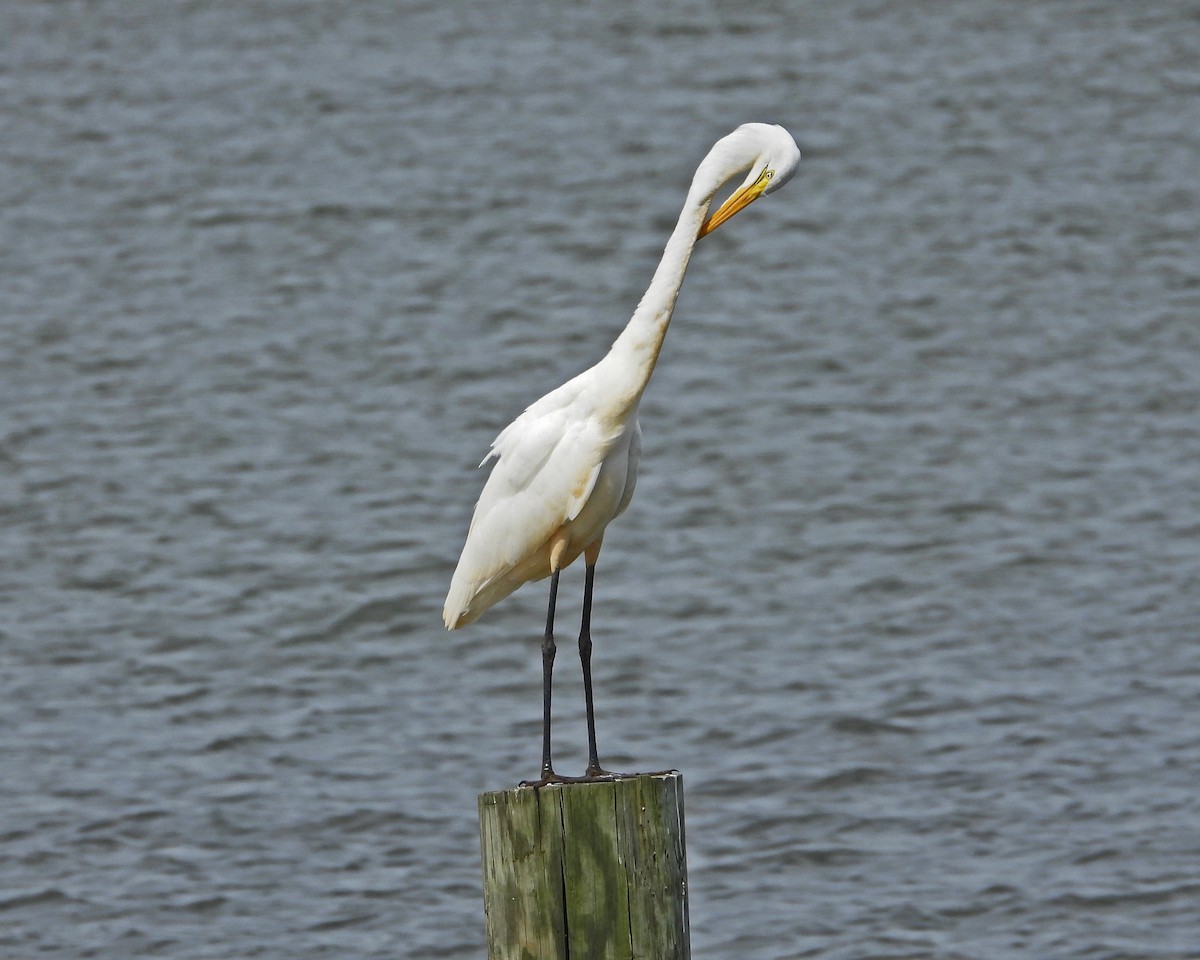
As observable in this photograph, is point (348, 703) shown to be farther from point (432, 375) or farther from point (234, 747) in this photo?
point (432, 375)

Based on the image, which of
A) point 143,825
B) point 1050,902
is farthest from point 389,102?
point 1050,902

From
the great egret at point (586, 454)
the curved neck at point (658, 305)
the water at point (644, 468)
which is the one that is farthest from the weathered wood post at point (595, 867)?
the water at point (644, 468)

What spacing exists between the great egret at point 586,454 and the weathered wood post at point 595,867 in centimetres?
32

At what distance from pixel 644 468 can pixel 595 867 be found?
10.6 meters

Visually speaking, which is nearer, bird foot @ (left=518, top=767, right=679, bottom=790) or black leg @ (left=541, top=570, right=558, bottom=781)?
bird foot @ (left=518, top=767, right=679, bottom=790)

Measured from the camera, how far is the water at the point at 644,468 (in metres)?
10.3

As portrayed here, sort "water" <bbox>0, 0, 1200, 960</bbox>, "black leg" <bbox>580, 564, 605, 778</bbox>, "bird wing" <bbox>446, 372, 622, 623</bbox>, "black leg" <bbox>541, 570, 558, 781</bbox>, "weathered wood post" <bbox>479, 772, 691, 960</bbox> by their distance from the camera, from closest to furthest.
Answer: "weathered wood post" <bbox>479, 772, 691, 960</bbox>, "black leg" <bbox>541, 570, 558, 781</bbox>, "black leg" <bbox>580, 564, 605, 778</bbox>, "bird wing" <bbox>446, 372, 622, 623</bbox>, "water" <bbox>0, 0, 1200, 960</bbox>

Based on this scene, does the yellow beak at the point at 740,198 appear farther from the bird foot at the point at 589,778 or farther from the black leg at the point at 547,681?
the bird foot at the point at 589,778

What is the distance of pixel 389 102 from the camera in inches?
825

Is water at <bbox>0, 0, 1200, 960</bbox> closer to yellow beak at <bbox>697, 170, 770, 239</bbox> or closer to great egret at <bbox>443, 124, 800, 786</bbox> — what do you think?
great egret at <bbox>443, 124, 800, 786</bbox>

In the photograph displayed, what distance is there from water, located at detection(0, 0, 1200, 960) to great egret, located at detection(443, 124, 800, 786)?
147 inches

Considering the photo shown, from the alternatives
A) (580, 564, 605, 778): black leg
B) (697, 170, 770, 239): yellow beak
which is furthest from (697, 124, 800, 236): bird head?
(580, 564, 605, 778): black leg

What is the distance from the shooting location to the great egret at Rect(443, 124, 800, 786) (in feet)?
18.5

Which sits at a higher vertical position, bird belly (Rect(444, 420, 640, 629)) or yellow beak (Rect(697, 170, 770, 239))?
yellow beak (Rect(697, 170, 770, 239))
